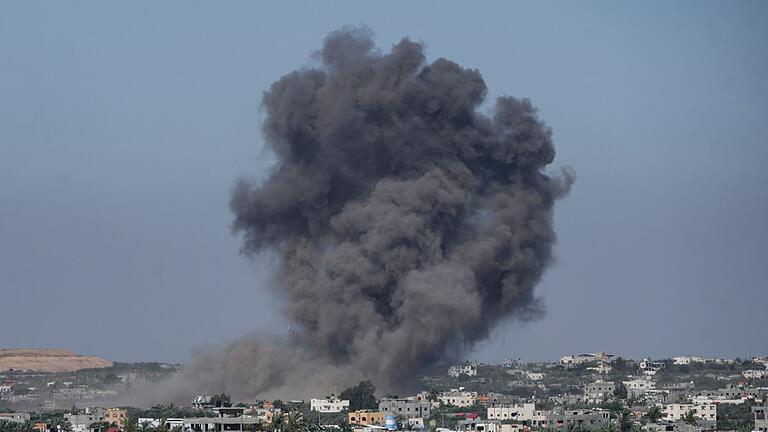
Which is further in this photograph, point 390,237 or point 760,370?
point 760,370

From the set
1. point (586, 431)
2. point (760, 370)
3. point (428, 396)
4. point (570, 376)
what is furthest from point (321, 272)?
point (760, 370)

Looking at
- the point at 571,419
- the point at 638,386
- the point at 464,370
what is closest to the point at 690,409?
the point at 571,419

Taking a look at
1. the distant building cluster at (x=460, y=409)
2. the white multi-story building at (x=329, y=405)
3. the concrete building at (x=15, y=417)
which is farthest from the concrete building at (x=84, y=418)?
the white multi-story building at (x=329, y=405)

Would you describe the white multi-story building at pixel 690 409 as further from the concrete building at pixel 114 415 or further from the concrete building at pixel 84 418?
the concrete building at pixel 84 418

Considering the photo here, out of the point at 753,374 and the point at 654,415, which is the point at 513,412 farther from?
the point at 753,374

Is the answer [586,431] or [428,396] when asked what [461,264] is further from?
[586,431]

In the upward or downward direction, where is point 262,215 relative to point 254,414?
upward

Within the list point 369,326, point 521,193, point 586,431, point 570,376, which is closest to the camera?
point 586,431

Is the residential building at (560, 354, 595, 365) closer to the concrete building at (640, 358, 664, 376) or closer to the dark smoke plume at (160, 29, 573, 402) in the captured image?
the concrete building at (640, 358, 664, 376)
